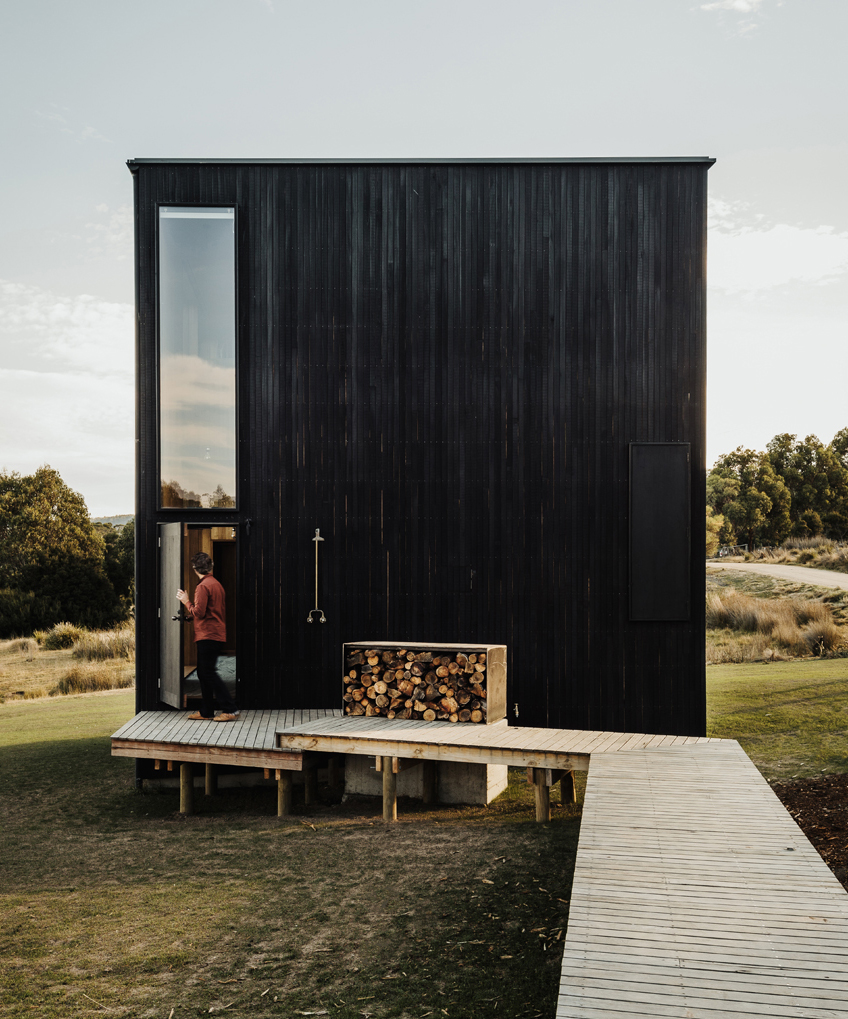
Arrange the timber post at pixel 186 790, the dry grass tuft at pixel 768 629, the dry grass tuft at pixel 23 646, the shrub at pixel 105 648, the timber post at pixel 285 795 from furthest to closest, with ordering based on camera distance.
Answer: the dry grass tuft at pixel 23 646 → the shrub at pixel 105 648 → the dry grass tuft at pixel 768 629 → the timber post at pixel 186 790 → the timber post at pixel 285 795

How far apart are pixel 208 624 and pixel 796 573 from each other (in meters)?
24.0

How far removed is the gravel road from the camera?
2361 centimetres

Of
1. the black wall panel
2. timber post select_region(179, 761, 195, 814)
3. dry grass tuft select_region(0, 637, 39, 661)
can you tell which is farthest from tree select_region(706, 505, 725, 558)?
timber post select_region(179, 761, 195, 814)

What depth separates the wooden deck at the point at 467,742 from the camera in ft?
19.3

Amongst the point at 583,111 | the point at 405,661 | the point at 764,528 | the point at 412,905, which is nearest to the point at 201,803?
the point at 405,661

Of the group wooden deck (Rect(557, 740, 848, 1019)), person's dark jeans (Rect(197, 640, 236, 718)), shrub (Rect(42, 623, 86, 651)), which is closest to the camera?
wooden deck (Rect(557, 740, 848, 1019))

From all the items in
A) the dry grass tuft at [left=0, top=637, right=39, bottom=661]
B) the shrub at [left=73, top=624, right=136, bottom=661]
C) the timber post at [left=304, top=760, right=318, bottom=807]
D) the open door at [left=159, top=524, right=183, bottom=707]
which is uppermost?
the open door at [left=159, top=524, right=183, bottom=707]

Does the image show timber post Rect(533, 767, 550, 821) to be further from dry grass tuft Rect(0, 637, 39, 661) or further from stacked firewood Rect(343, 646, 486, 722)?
dry grass tuft Rect(0, 637, 39, 661)

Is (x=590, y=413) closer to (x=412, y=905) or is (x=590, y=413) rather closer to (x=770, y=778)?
(x=770, y=778)

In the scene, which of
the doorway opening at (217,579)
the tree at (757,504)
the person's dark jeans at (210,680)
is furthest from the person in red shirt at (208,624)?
the tree at (757,504)

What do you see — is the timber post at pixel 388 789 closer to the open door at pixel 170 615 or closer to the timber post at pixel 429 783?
the timber post at pixel 429 783

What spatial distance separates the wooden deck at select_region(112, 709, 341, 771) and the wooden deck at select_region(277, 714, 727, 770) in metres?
0.18

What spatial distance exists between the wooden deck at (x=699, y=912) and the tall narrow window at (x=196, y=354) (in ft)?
15.9

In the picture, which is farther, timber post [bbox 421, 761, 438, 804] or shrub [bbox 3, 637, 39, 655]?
shrub [bbox 3, 637, 39, 655]
